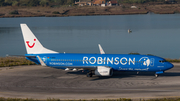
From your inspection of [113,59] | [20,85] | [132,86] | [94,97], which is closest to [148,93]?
[132,86]

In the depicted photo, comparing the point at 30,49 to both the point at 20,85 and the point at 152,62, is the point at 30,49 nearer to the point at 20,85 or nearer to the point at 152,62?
the point at 20,85

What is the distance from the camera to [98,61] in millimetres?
49281

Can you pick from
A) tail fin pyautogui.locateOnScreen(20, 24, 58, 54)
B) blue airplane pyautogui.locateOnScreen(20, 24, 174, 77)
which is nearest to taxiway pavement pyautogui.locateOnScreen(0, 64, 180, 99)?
blue airplane pyautogui.locateOnScreen(20, 24, 174, 77)

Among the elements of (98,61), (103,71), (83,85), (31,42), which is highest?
(31,42)

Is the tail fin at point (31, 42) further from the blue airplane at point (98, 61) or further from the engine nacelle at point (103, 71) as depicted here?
the engine nacelle at point (103, 71)

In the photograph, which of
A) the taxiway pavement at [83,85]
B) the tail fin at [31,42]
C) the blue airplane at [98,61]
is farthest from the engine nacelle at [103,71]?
the tail fin at [31,42]

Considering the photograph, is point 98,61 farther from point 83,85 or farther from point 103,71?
point 83,85

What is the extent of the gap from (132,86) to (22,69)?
1058 inches

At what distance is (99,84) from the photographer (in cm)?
4503

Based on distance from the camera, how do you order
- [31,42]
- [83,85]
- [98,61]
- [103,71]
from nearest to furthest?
[83,85] → [103,71] → [98,61] → [31,42]

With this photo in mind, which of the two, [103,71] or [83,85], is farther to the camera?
[103,71]

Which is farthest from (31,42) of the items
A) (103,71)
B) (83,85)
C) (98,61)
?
(103,71)

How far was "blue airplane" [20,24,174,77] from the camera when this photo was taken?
47844mm

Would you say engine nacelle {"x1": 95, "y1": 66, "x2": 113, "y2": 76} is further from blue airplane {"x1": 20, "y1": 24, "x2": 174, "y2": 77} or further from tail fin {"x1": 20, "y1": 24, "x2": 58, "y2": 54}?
tail fin {"x1": 20, "y1": 24, "x2": 58, "y2": 54}
